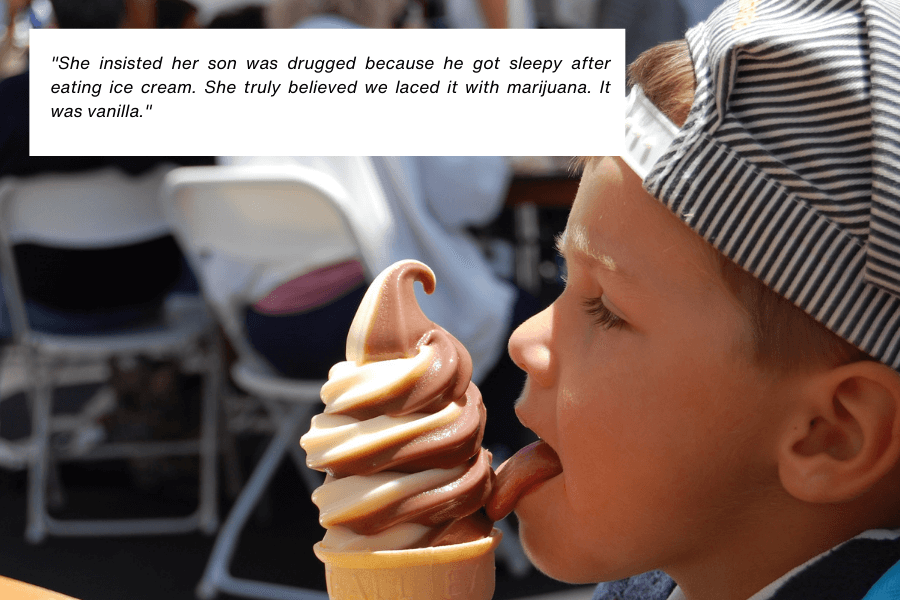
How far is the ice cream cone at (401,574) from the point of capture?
2.20 feet

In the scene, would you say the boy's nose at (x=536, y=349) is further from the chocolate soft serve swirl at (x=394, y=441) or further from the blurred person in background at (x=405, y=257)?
the blurred person in background at (x=405, y=257)

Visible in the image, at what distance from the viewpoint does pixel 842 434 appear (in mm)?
628

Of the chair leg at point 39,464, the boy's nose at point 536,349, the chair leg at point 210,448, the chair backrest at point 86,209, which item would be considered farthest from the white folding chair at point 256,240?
the boy's nose at point 536,349

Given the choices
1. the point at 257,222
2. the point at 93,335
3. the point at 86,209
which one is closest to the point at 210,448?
the point at 93,335

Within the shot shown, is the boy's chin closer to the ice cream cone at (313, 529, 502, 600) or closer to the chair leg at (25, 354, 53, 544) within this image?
the ice cream cone at (313, 529, 502, 600)

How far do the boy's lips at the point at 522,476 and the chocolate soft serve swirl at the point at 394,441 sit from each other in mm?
15

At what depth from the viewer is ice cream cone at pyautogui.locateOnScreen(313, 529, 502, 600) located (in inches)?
26.4

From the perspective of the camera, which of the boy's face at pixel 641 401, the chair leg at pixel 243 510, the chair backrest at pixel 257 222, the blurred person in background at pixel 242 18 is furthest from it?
the blurred person in background at pixel 242 18

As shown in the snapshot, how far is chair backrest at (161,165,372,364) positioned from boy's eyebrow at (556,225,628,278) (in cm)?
147

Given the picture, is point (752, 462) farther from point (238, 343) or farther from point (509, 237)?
point (509, 237)

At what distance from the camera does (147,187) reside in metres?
2.92

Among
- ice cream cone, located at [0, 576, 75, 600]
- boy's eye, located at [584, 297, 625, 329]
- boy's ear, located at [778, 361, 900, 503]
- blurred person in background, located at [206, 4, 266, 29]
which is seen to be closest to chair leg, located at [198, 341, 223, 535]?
blurred person in background, located at [206, 4, 266, 29]

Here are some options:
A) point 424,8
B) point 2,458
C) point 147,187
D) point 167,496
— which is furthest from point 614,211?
point 2,458

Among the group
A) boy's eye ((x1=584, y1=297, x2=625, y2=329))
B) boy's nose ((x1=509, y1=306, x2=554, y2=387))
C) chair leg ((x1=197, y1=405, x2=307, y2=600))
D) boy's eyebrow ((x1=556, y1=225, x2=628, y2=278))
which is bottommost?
chair leg ((x1=197, y1=405, x2=307, y2=600))
